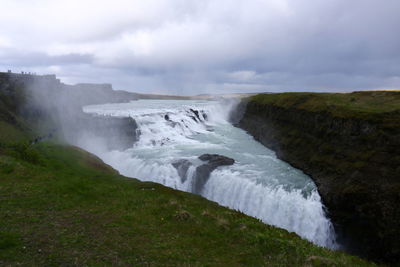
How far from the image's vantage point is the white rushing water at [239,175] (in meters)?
29.6

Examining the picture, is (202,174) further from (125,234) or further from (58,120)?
(58,120)

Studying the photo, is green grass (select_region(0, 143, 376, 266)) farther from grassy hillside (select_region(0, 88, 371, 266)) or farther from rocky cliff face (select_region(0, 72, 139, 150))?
rocky cliff face (select_region(0, 72, 139, 150))

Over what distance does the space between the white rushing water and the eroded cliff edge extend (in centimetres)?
201

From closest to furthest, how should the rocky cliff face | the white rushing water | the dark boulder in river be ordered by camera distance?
the white rushing water
the dark boulder in river
the rocky cliff face

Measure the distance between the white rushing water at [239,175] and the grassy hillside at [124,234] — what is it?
50.6ft

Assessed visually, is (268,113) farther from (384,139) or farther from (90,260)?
(90,260)

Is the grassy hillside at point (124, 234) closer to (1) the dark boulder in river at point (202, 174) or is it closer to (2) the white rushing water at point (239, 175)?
(2) the white rushing water at point (239, 175)

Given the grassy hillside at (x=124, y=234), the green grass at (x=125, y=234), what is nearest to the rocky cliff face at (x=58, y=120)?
the grassy hillside at (x=124, y=234)

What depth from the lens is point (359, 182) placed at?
30531 millimetres

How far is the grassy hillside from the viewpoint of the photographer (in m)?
11.0

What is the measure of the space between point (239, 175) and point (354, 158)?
14193 millimetres

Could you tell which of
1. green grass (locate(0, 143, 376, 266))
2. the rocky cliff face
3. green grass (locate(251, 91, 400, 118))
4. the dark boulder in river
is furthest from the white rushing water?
green grass (locate(0, 143, 376, 266))

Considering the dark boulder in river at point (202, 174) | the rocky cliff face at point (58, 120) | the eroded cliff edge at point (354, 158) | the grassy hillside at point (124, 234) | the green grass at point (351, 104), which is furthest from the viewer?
the rocky cliff face at point (58, 120)

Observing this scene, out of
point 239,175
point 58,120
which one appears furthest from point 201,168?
point 58,120
